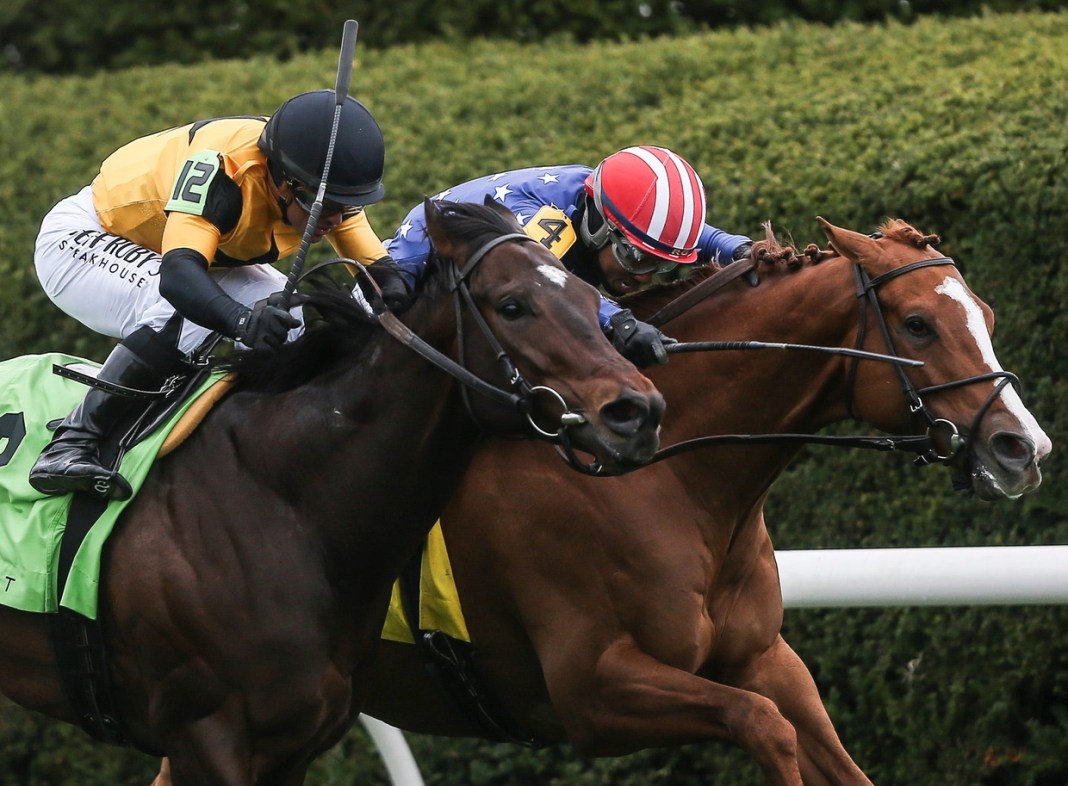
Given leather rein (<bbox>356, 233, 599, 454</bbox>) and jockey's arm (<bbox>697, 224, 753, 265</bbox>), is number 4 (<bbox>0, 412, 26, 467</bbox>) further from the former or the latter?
jockey's arm (<bbox>697, 224, 753, 265</bbox>)

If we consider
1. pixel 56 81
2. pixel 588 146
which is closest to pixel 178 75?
pixel 56 81

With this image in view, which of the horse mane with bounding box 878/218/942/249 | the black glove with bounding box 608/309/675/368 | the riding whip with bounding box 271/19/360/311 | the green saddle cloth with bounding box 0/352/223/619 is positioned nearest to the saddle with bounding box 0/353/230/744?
the green saddle cloth with bounding box 0/352/223/619

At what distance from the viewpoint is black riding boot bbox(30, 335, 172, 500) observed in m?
3.73

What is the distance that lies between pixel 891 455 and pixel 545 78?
9.67 feet

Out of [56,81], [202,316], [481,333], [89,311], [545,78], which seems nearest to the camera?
[481,333]

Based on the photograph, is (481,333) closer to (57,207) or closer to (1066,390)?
(57,207)

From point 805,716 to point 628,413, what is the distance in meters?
1.40

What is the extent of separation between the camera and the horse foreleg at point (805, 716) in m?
4.06

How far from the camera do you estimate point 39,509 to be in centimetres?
385

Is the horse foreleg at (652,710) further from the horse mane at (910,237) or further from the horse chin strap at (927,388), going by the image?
the horse mane at (910,237)

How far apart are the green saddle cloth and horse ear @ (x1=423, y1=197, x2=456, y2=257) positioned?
785 mm

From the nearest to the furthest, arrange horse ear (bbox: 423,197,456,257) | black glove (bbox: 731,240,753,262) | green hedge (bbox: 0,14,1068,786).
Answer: horse ear (bbox: 423,197,456,257), black glove (bbox: 731,240,753,262), green hedge (bbox: 0,14,1068,786)

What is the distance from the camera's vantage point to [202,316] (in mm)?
3576

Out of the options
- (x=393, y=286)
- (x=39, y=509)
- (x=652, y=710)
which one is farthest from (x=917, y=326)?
(x=39, y=509)
